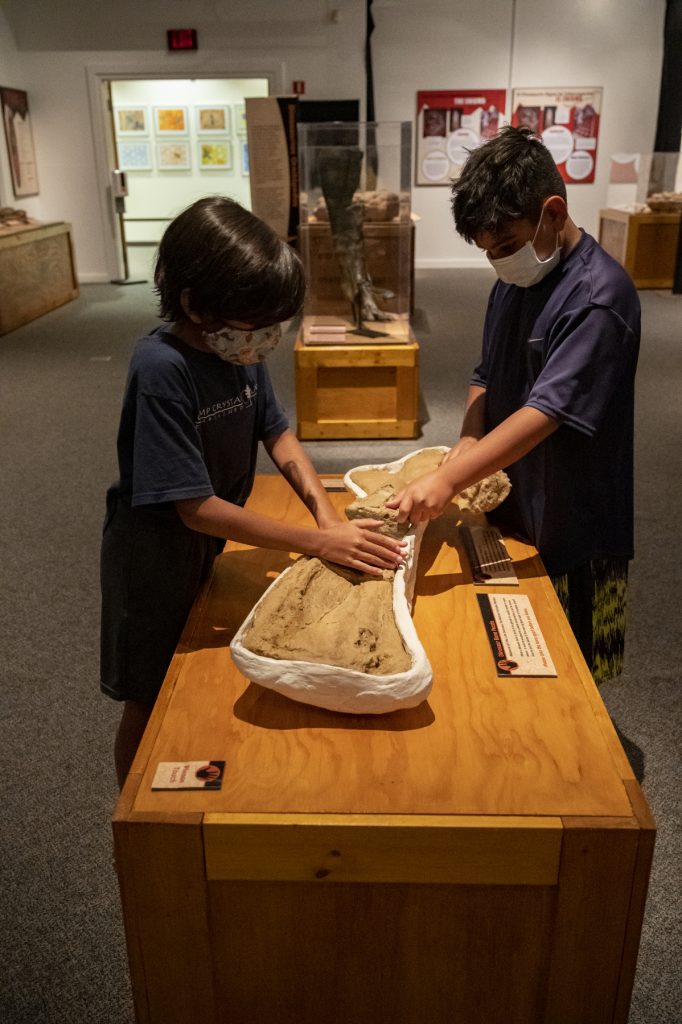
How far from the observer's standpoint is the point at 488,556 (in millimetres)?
1735

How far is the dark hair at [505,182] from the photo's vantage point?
1462 millimetres

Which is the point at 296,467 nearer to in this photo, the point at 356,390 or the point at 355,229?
the point at 356,390

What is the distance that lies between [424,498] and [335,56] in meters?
8.88

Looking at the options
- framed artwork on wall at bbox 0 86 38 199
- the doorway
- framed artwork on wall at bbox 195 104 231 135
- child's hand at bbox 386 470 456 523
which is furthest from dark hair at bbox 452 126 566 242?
framed artwork on wall at bbox 195 104 231 135

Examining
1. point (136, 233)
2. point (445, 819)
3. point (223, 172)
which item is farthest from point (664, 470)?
point (136, 233)

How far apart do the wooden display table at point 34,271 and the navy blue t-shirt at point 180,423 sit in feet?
20.7

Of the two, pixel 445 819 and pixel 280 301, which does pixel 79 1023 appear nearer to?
pixel 445 819

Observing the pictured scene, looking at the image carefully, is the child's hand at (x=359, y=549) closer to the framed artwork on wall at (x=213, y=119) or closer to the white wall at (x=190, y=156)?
the white wall at (x=190, y=156)

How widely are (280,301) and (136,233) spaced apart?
12602 mm

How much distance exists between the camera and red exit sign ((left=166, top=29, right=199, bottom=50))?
28.8ft

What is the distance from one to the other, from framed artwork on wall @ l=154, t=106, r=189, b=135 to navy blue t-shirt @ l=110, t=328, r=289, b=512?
11.8m

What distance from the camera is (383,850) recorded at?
105 cm

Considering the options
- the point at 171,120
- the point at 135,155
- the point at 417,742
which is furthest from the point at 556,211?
the point at 135,155

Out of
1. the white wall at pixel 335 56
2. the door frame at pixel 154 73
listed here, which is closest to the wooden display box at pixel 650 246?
the white wall at pixel 335 56
